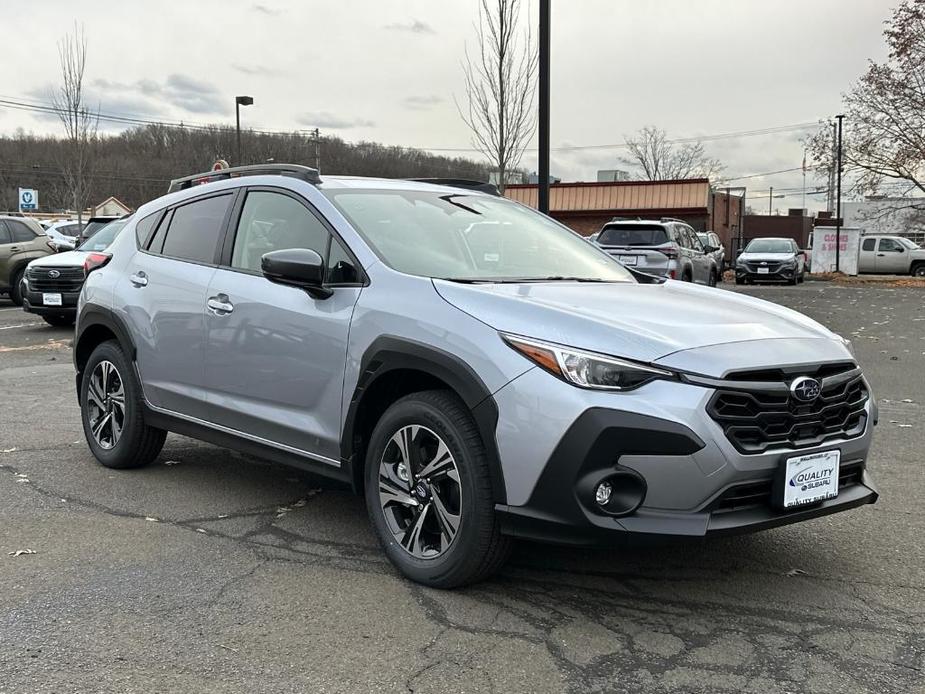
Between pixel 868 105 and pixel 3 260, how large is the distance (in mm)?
27824

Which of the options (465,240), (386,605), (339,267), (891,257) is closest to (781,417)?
(386,605)

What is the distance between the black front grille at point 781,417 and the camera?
9.83 feet

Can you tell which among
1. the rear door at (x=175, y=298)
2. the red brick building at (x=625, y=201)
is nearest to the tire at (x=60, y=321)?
the rear door at (x=175, y=298)

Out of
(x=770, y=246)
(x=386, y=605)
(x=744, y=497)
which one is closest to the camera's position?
(x=744, y=497)

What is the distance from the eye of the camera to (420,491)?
347cm

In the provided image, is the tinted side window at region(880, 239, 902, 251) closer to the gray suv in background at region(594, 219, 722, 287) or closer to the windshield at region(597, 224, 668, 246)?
the gray suv in background at region(594, 219, 722, 287)

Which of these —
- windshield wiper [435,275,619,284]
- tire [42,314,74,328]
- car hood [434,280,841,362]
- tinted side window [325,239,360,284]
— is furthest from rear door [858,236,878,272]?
tinted side window [325,239,360,284]

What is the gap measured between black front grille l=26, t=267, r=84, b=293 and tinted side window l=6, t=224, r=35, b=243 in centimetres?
408

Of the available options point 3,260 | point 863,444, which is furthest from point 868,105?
point 863,444

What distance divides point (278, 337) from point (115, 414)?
188cm

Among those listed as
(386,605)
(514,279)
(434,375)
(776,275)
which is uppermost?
(514,279)

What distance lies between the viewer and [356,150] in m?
50.4

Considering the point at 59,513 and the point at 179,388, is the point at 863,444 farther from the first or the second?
the point at 59,513

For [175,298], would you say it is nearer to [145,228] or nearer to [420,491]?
[145,228]
